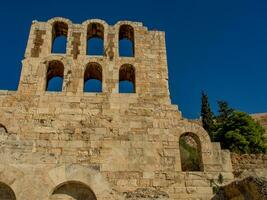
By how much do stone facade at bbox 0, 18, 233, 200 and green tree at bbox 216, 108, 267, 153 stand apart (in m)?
13.5

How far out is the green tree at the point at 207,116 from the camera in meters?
28.9

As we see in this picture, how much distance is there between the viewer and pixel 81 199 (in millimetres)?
9711

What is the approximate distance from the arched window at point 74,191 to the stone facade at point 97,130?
0.03 meters

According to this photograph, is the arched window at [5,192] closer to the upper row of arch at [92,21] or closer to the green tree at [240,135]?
the upper row of arch at [92,21]

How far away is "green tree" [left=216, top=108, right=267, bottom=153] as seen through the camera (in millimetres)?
24719

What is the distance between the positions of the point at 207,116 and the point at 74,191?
2301 centimetres

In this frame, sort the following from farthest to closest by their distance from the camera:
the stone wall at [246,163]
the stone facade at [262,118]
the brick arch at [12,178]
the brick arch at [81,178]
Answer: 1. the stone facade at [262,118]
2. the stone wall at [246,163]
3. the brick arch at [81,178]
4. the brick arch at [12,178]

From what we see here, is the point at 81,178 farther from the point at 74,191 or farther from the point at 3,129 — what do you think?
the point at 3,129

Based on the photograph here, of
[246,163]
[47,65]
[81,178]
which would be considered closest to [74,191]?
[81,178]

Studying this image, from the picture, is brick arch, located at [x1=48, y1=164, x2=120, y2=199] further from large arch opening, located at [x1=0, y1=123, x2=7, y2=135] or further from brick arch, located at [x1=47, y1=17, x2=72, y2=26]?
brick arch, located at [x1=47, y1=17, x2=72, y2=26]

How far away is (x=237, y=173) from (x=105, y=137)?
524 centimetres

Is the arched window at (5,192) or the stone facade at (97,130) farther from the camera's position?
the stone facade at (97,130)

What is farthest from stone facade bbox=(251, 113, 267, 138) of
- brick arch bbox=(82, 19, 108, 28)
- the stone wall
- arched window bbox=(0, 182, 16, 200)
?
arched window bbox=(0, 182, 16, 200)

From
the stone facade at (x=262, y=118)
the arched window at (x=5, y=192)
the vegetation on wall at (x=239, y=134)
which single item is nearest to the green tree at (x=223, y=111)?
the vegetation on wall at (x=239, y=134)
